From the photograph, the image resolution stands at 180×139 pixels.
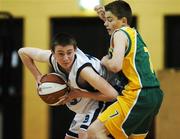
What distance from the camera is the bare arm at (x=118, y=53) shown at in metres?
3.83

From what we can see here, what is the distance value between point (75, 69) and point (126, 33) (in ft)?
1.60

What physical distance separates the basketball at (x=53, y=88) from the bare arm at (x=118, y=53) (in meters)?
0.45

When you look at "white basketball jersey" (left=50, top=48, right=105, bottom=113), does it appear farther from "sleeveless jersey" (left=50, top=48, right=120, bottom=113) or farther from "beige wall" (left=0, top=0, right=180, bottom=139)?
"beige wall" (left=0, top=0, right=180, bottom=139)

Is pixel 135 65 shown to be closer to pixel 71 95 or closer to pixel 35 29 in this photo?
pixel 71 95

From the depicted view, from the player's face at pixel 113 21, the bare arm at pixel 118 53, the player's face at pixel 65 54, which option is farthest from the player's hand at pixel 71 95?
the player's face at pixel 113 21

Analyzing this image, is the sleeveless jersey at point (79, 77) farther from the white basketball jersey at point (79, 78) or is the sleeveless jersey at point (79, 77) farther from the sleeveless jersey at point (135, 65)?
the sleeveless jersey at point (135, 65)

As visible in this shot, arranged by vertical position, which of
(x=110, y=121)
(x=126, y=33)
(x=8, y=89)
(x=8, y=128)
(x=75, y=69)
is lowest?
(x=8, y=128)

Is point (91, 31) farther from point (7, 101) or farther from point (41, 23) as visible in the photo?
point (7, 101)

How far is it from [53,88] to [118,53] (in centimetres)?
66

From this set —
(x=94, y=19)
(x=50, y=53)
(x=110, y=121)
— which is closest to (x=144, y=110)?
(x=110, y=121)

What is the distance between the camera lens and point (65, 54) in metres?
4.03

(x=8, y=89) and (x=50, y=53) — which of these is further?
(x=8, y=89)

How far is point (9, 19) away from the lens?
7.61m

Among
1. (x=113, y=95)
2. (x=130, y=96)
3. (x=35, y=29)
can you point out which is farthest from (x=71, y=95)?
(x=35, y=29)
